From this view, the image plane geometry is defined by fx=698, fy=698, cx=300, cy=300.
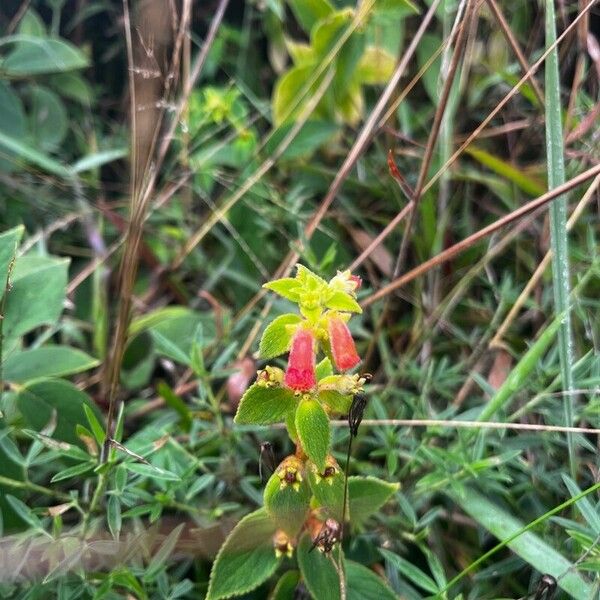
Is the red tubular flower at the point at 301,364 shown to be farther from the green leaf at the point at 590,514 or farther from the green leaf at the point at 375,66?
the green leaf at the point at 375,66

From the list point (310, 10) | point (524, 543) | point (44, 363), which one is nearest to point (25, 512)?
point (44, 363)

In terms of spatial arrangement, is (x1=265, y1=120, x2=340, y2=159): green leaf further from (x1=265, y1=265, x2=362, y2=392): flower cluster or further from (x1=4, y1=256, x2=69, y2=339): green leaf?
(x1=265, y1=265, x2=362, y2=392): flower cluster

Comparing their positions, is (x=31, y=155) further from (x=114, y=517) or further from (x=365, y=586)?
(x=365, y=586)

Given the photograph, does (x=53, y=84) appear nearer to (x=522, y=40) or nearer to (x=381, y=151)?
(x=381, y=151)

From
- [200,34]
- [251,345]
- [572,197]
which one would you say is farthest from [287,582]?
[200,34]

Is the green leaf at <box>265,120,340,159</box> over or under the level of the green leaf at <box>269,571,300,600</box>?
over

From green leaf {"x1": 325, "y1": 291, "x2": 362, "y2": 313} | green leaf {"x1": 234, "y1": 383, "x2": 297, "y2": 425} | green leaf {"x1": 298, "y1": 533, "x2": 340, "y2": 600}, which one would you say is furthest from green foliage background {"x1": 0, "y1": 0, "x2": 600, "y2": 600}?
green leaf {"x1": 325, "y1": 291, "x2": 362, "y2": 313}

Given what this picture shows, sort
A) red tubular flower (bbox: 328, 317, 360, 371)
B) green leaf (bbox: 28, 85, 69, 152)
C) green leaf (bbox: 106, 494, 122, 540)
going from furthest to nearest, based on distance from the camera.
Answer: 1. green leaf (bbox: 28, 85, 69, 152)
2. green leaf (bbox: 106, 494, 122, 540)
3. red tubular flower (bbox: 328, 317, 360, 371)
